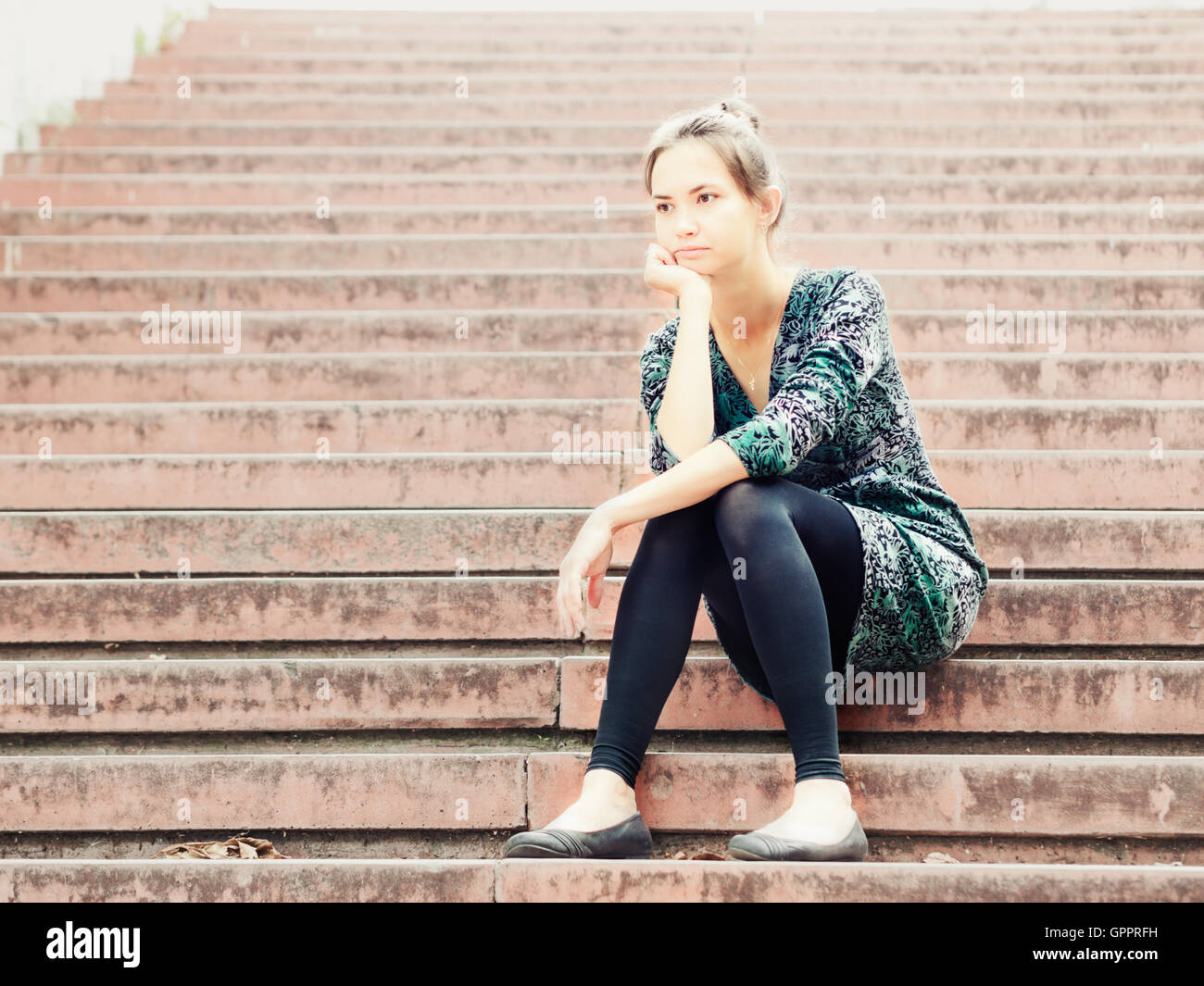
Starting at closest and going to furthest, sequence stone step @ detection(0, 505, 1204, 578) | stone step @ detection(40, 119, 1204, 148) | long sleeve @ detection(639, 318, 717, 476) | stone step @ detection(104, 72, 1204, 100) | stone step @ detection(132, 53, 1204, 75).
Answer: long sleeve @ detection(639, 318, 717, 476) < stone step @ detection(0, 505, 1204, 578) < stone step @ detection(40, 119, 1204, 148) < stone step @ detection(104, 72, 1204, 100) < stone step @ detection(132, 53, 1204, 75)

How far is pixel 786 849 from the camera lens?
1.60m

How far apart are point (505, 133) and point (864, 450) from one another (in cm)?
328

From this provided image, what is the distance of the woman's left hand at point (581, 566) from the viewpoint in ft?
5.74

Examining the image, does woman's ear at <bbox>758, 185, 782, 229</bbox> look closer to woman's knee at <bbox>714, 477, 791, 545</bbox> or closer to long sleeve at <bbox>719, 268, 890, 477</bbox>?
long sleeve at <bbox>719, 268, 890, 477</bbox>

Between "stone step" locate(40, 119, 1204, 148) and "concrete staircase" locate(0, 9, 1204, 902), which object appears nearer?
"concrete staircase" locate(0, 9, 1204, 902)

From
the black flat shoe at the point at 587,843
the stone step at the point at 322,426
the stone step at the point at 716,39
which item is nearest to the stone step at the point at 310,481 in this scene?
the stone step at the point at 322,426

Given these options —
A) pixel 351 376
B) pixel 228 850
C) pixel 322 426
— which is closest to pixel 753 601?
pixel 228 850

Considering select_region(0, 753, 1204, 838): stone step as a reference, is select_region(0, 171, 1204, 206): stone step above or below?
above

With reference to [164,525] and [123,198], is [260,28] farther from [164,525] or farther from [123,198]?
[164,525]

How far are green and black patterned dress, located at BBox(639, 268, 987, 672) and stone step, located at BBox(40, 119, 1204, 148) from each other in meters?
2.85

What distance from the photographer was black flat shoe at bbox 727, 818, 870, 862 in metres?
1.60

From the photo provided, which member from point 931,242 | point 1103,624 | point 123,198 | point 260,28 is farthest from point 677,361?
point 260,28

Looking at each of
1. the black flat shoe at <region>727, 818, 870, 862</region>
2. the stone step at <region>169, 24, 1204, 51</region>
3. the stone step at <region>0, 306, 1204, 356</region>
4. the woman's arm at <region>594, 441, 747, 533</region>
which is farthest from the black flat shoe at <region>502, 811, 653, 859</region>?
the stone step at <region>169, 24, 1204, 51</region>

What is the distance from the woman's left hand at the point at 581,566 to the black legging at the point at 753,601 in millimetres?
62
